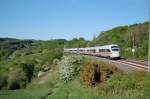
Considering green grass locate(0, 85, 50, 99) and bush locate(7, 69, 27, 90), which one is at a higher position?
green grass locate(0, 85, 50, 99)

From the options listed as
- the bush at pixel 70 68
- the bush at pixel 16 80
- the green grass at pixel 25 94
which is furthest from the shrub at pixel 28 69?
the green grass at pixel 25 94

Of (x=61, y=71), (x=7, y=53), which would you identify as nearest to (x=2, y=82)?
(x=61, y=71)

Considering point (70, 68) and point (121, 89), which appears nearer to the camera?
point (121, 89)

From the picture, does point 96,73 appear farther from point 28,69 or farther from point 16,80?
point 28,69

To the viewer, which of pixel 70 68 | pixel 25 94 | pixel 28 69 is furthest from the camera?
pixel 28 69

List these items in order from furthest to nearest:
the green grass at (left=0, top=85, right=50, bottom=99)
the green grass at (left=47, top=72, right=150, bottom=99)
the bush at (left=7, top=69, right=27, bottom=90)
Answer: the bush at (left=7, top=69, right=27, bottom=90), the green grass at (left=0, top=85, right=50, bottom=99), the green grass at (left=47, top=72, right=150, bottom=99)

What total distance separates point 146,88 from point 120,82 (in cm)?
362

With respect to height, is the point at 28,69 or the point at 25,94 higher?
the point at 25,94

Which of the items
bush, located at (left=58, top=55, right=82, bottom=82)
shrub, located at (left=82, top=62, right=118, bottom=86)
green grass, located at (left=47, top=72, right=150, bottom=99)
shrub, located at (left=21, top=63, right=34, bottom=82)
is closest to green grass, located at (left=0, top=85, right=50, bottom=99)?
green grass, located at (left=47, top=72, right=150, bottom=99)

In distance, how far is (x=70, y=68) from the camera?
37188 mm

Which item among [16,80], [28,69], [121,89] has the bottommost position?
[16,80]

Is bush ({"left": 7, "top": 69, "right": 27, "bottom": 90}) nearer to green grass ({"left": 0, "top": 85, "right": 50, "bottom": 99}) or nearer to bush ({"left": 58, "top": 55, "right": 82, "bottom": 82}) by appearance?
bush ({"left": 58, "top": 55, "right": 82, "bottom": 82})

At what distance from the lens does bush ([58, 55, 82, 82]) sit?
36.5 metres

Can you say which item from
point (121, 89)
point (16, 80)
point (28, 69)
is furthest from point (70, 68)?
point (28, 69)
